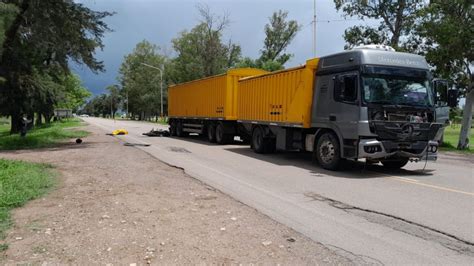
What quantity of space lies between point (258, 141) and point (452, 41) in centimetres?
1007

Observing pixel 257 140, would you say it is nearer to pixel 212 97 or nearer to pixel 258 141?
pixel 258 141

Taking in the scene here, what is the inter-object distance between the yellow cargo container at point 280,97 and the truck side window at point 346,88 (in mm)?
1576

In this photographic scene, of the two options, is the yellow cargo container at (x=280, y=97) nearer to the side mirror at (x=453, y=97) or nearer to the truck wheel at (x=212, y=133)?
the side mirror at (x=453, y=97)

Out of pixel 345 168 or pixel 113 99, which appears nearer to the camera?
pixel 345 168

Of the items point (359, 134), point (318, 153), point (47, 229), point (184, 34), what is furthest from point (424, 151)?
point (184, 34)

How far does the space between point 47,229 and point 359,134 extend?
7.75 meters

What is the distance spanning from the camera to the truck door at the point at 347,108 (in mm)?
11406

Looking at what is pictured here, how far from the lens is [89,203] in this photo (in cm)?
763

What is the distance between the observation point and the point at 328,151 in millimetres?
12586

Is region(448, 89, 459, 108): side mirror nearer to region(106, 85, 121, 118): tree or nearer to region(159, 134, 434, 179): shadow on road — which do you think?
region(159, 134, 434, 179): shadow on road

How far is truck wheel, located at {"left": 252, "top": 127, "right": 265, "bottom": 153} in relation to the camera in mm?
17047

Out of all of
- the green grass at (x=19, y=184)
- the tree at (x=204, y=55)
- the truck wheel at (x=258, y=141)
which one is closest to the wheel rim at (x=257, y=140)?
the truck wheel at (x=258, y=141)

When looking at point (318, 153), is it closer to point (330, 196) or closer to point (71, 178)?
point (330, 196)

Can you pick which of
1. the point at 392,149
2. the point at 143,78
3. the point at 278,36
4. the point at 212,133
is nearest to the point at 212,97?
the point at 212,133
